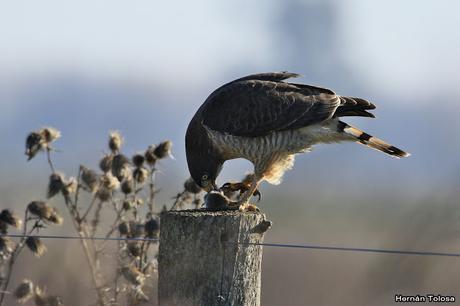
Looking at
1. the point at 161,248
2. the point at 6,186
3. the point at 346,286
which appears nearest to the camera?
the point at 161,248

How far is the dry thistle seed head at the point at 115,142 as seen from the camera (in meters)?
8.98

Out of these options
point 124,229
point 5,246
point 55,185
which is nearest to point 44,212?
point 5,246

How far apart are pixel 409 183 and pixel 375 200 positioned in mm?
1844

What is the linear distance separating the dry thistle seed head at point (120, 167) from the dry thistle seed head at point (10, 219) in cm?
74

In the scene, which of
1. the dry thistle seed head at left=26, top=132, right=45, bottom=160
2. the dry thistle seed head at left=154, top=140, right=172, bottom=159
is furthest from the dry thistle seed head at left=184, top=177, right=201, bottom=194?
the dry thistle seed head at left=26, top=132, right=45, bottom=160

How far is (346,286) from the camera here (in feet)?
36.9

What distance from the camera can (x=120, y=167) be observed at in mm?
8844

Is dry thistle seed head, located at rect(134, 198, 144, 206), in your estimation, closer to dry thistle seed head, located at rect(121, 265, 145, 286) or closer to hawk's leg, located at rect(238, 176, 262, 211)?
dry thistle seed head, located at rect(121, 265, 145, 286)

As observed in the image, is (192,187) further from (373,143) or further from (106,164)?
(373,143)

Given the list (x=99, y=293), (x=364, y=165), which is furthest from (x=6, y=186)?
(x=364, y=165)

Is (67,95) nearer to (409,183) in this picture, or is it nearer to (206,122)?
(409,183)

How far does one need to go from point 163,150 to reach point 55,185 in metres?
0.74

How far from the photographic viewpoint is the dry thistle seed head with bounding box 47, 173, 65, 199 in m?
8.88

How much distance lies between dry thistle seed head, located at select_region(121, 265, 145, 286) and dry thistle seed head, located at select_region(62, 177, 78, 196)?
0.68m
